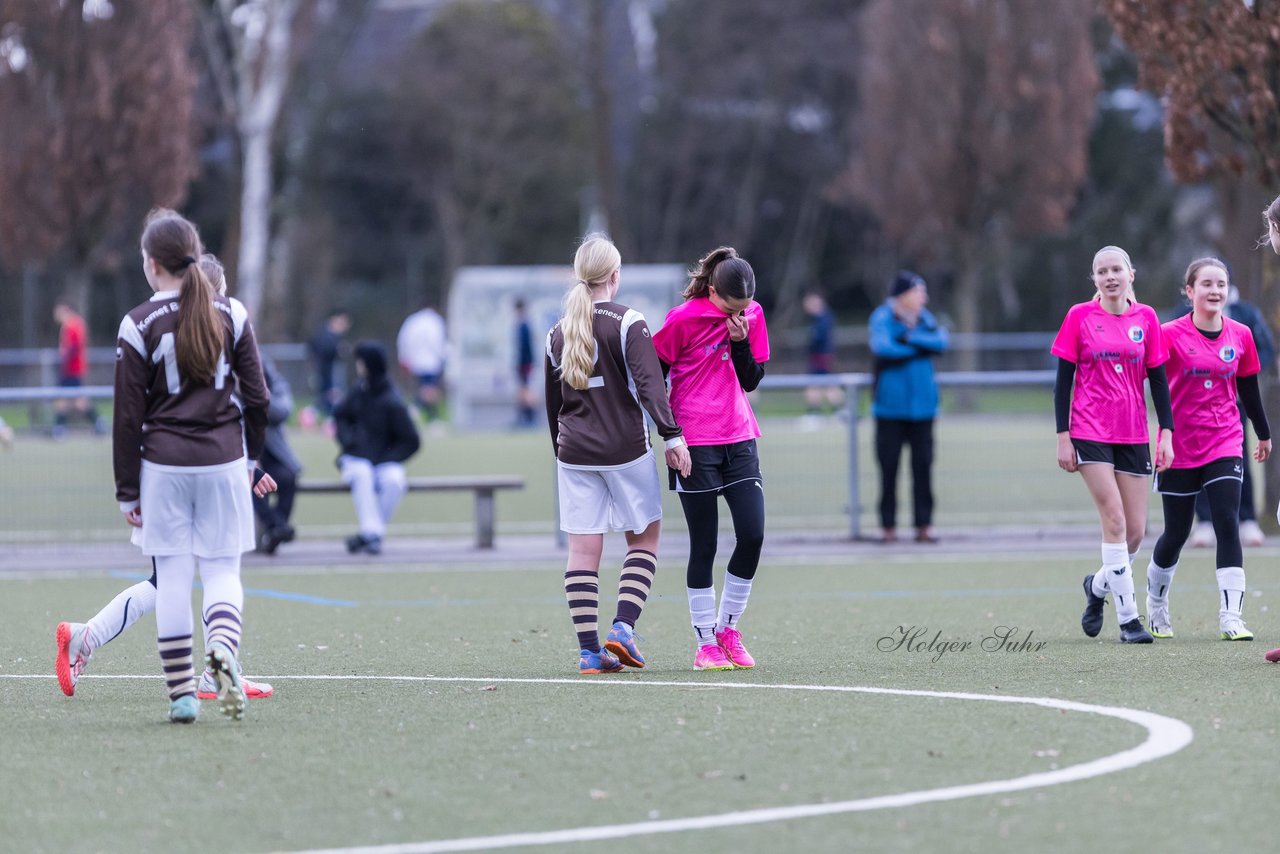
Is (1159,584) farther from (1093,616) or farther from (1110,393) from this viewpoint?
(1110,393)

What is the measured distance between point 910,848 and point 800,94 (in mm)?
47391

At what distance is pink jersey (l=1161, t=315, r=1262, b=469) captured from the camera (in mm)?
8680

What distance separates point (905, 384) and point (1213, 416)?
18.4 ft

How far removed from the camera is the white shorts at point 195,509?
678 centimetres

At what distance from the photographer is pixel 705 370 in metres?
8.08

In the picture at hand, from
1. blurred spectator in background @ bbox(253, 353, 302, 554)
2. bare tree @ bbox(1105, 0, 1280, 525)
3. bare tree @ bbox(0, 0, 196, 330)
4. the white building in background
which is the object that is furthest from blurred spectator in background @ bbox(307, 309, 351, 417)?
bare tree @ bbox(1105, 0, 1280, 525)

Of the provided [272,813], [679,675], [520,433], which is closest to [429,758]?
[272,813]

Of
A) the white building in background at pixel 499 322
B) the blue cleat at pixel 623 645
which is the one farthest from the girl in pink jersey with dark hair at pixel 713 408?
the white building in background at pixel 499 322

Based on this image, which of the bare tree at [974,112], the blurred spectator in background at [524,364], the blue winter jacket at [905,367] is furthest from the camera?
the bare tree at [974,112]

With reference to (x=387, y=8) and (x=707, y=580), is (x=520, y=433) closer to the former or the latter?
(x=707, y=580)

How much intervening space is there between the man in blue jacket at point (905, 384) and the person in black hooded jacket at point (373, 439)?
3.54 m

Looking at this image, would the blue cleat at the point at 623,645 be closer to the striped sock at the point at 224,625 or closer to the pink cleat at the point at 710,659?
the pink cleat at the point at 710,659

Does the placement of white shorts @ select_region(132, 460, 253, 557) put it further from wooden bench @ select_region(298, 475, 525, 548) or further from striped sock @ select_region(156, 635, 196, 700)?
wooden bench @ select_region(298, 475, 525, 548)

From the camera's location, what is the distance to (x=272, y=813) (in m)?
5.37
